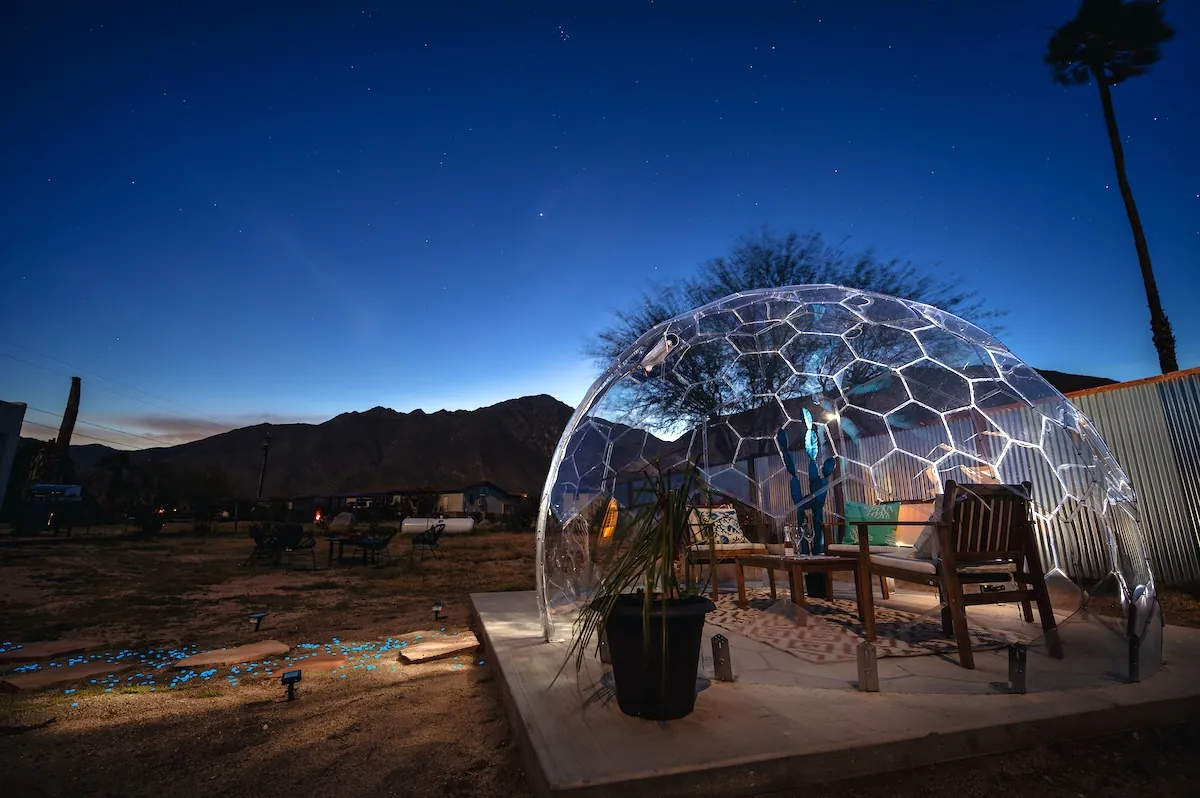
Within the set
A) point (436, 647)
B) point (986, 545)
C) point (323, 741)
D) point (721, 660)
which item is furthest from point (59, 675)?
point (986, 545)

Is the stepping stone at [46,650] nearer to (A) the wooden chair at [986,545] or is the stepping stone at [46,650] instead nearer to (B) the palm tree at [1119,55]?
(A) the wooden chair at [986,545]

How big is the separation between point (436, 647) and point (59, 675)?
2.64 meters

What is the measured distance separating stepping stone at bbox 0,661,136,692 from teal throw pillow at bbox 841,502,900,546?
5.82 metres

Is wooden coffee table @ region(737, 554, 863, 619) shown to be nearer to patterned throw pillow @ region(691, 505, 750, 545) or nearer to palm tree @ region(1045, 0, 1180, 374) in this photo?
patterned throw pillow @ region(691, 505, 750, 545)

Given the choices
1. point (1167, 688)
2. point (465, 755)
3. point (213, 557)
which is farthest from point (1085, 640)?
point (213, 557)

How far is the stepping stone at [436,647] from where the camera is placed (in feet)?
13.8

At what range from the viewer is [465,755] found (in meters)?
2.45

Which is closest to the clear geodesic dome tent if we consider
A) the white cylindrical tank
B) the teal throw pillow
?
the teal throw pillow

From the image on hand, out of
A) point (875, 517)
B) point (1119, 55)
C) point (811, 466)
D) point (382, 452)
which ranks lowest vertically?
point (875, 517)

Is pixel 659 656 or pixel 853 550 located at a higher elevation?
pixel 853 550

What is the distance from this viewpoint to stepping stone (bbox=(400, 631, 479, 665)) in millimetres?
4204

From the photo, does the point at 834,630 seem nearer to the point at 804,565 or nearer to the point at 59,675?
the point at 804,565

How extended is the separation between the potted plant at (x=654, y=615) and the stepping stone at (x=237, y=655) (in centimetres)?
370

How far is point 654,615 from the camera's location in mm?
2250
